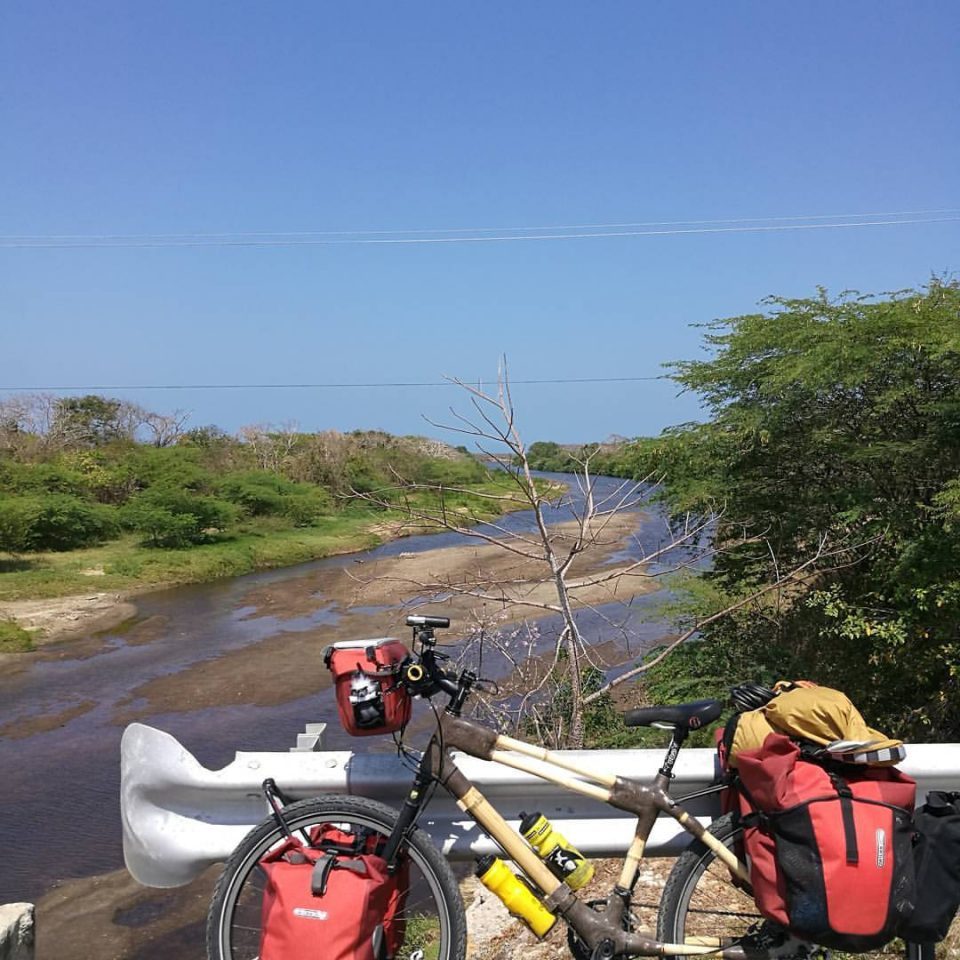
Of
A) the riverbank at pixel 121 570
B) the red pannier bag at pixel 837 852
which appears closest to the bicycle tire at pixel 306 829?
the red pannier bag at pixel 837 852

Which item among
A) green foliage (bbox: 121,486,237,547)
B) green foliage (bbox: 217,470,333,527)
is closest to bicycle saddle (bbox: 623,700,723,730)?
green foliage (bbox: 121,486,237,547)

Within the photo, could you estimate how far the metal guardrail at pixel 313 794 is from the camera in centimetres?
252

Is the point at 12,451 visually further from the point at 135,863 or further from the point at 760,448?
the point at 135,863

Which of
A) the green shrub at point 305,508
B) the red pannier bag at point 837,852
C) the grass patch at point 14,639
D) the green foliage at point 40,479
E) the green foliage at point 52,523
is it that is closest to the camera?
the red pannier bag at point 837,852

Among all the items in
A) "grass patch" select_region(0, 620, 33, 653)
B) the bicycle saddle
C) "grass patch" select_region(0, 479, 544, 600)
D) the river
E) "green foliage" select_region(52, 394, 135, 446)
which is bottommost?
the river

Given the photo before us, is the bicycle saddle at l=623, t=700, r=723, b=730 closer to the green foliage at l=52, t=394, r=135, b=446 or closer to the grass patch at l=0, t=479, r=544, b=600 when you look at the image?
the grass patch at l=0, t=479, r=544, b=600

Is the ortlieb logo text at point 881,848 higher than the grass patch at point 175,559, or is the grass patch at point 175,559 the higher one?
the ortlieb logo text at point 881,848

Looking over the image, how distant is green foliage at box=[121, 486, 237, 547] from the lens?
27.2 metres

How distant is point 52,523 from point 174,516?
3493 millimetres

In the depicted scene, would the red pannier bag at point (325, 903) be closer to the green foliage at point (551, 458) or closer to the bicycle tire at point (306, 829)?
the bicycle tire at point (306, 829)

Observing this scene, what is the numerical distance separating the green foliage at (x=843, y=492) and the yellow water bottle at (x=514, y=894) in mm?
4998

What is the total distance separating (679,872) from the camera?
96.3 inches

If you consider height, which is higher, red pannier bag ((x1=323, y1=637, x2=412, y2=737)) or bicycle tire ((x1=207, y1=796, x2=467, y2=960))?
red pannier bag ((x1=323, y1=637, x2=412, y2=737))

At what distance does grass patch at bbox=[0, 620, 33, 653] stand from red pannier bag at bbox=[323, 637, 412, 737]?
52.4 feet
